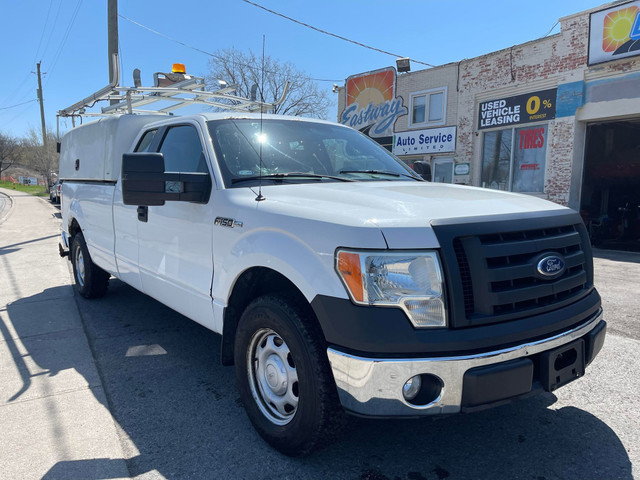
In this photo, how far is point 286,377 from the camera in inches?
98.4

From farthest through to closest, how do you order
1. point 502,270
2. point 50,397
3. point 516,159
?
point 516,159 → point 50,397 → point 502,270

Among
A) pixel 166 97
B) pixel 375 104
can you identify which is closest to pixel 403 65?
pixel 375 104

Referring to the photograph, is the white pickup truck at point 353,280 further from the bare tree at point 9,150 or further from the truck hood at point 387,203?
the bare tree at point 9,150

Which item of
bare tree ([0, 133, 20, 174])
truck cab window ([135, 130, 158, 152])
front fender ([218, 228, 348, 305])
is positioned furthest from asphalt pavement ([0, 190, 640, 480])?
bare tree ([0, 133, 20, 174])

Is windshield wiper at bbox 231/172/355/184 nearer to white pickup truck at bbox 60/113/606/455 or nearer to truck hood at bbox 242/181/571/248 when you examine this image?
white pickup truck at bbox 60/113/606/455

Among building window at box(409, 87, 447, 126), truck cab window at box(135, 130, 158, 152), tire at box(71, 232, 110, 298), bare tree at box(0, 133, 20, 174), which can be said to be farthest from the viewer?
bare tree at box(0, 133, 20, 174)

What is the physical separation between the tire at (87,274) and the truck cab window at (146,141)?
190 centimetres

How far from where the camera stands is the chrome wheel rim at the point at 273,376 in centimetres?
249

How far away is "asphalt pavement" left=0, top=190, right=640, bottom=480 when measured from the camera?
2455 millimetres

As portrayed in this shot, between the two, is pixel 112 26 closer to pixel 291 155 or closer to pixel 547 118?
pixel 547 118

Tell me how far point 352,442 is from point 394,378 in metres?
0.90

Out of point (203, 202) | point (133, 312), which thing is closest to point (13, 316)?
point (133, 312)

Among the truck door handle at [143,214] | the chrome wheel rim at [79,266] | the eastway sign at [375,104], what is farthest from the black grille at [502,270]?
the eastway sign at [375,104]

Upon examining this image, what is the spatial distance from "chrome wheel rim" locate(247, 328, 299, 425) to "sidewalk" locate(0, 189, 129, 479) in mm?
800
